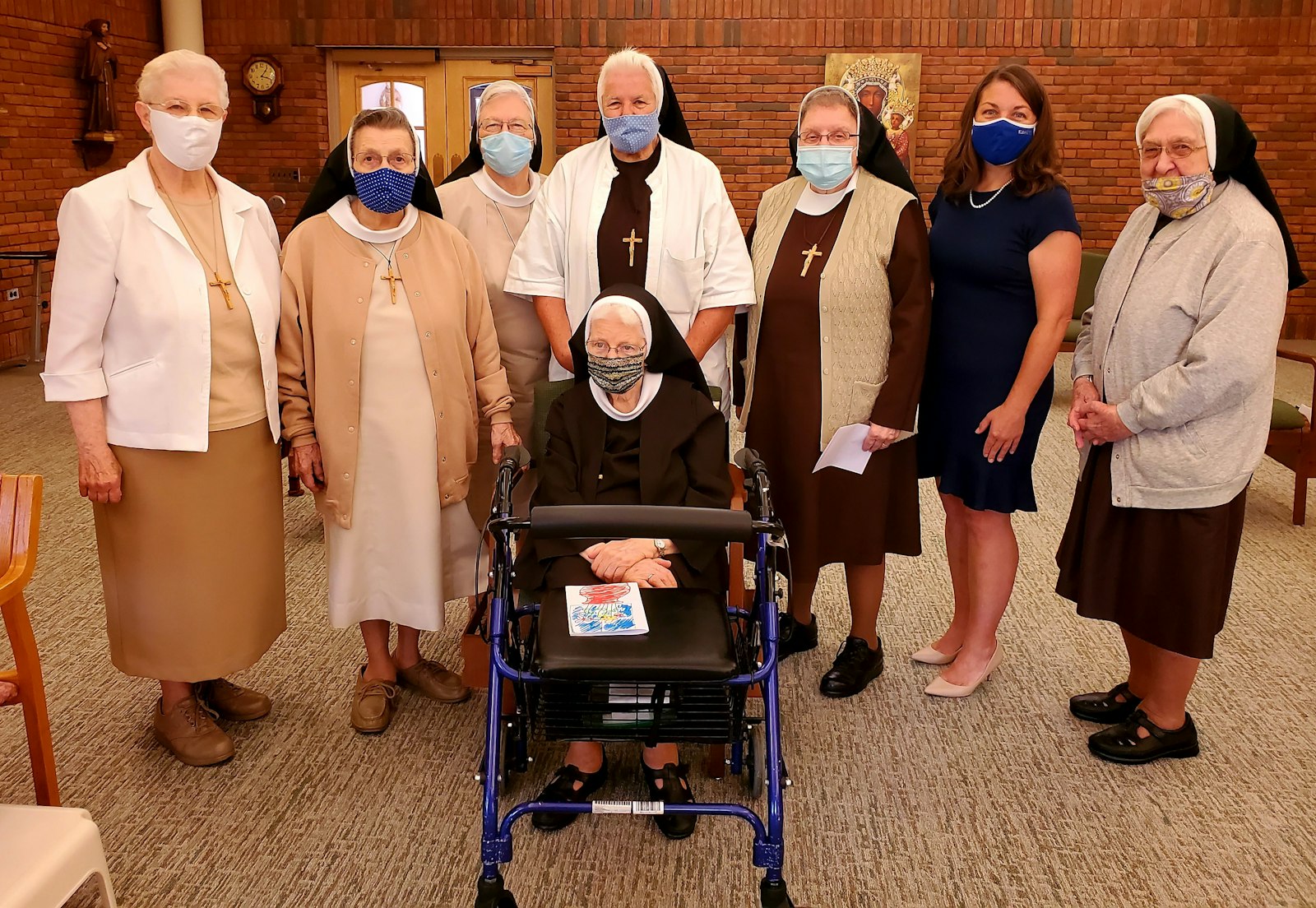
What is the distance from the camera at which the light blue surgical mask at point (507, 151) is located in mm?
3279

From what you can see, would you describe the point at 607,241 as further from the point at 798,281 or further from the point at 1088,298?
the point at 1088,298

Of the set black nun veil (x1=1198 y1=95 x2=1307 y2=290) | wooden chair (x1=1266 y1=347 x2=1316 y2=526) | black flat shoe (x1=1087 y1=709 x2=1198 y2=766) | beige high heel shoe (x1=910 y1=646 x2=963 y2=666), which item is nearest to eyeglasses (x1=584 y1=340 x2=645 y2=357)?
black nun veil (x1=1198 y1=95 x2=1307 y2=290)

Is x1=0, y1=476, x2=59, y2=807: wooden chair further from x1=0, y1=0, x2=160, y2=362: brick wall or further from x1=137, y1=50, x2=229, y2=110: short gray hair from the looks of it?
x1=0, y1=0, x2=160, y2=362: brick wall

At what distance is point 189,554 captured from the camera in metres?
2.72

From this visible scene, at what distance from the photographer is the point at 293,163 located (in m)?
10.2

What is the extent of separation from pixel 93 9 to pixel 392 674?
8.25m

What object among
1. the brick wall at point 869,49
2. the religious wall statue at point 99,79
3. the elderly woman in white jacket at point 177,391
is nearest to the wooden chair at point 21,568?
the elderly woman in white jacket at point 177,391

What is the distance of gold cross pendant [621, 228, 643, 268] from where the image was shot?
3158 mm

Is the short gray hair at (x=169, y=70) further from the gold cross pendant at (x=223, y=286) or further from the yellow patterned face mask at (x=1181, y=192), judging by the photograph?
the yellow patterned face mask at (x=1181, y=192)

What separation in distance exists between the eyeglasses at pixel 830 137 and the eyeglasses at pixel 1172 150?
0.76 metres

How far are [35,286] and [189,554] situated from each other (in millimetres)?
6667

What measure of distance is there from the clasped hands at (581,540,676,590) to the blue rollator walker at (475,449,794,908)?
18 centimetres

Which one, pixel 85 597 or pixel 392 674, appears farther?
pixel 85 597

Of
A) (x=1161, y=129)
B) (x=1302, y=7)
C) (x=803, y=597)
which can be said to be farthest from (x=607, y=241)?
(x=1302, y=7)
